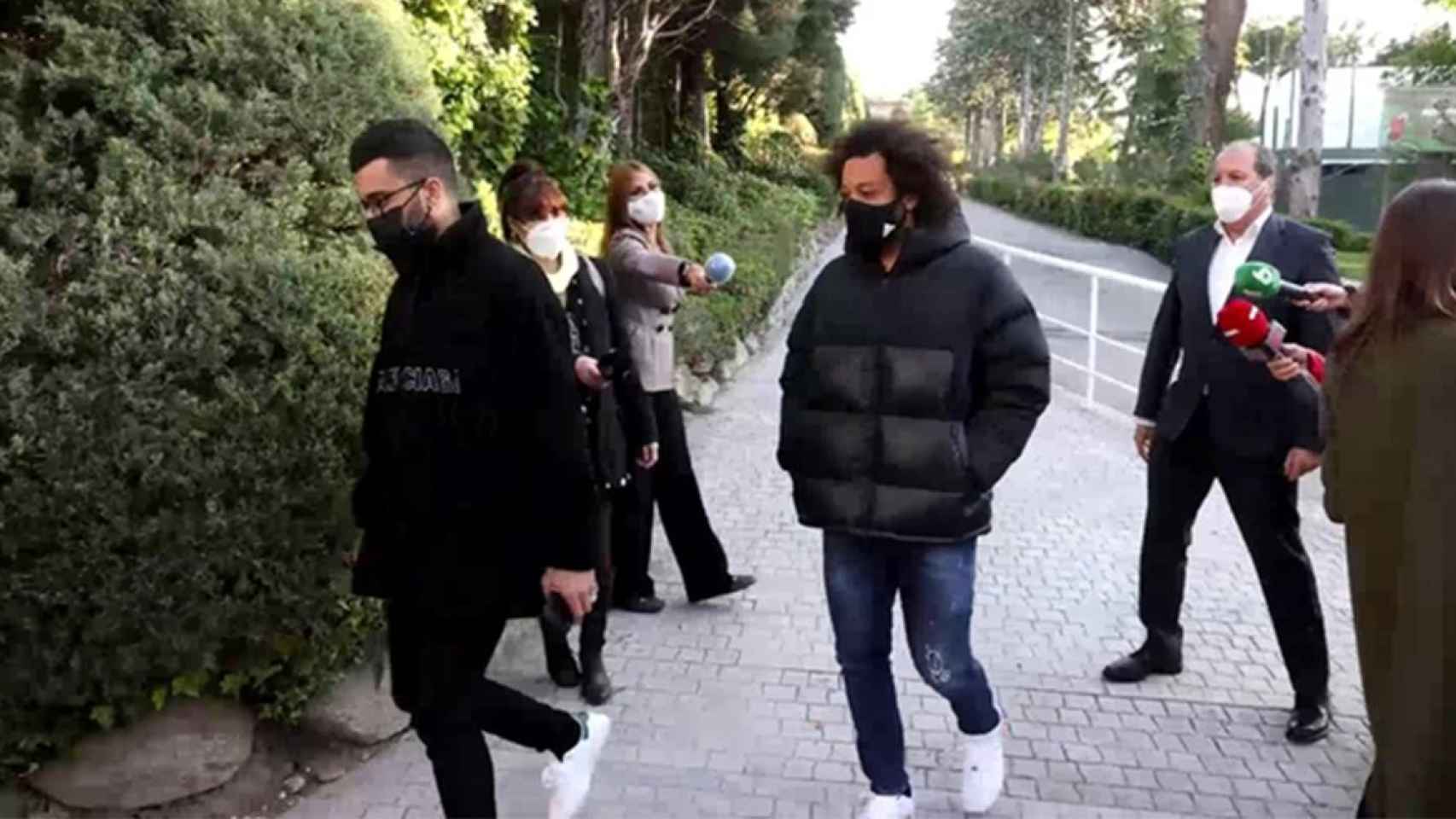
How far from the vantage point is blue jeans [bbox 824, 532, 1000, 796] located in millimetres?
3324

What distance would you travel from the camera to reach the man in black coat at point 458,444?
281cm

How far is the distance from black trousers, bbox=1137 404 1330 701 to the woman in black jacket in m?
1.81

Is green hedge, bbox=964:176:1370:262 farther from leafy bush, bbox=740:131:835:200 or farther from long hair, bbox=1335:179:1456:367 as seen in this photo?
long hair, bbox=1335:179:1456:367

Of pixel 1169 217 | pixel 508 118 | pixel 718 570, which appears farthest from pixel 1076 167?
pixel 718 570

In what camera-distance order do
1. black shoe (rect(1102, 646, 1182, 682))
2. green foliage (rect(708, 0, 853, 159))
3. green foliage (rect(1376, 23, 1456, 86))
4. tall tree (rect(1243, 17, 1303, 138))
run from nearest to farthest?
1. black shoe (rect(1102, 646, 1182, 682))
2. green foliage (rect(708, 0, 853, 159))
3. green foliage (rect(1376, 23, 1456, 86))
4. tall tree (rect(1243, 17, 1303, 138))

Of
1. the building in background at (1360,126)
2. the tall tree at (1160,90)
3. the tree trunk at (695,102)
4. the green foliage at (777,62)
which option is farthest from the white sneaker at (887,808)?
the tall tree at (1160,90)

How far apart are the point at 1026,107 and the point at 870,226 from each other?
181ft

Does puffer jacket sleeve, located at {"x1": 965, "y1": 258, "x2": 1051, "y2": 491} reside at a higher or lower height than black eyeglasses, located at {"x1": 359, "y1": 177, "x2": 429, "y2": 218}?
lower

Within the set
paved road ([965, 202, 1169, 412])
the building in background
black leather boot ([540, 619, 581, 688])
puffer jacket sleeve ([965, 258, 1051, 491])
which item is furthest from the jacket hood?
the building in background

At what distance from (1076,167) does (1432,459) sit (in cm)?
5067

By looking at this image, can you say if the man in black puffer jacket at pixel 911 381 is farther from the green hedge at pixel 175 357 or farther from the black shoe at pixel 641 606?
the black shoe at pixel 641 606

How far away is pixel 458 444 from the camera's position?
2.80 m

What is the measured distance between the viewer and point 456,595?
9.25ft

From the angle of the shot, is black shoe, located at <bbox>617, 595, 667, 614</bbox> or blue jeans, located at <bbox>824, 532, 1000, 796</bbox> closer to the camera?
blue jeans, located at <bbox>824, 532, 1000, 796</bbox>
